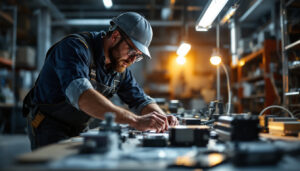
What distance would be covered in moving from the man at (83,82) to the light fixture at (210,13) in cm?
54

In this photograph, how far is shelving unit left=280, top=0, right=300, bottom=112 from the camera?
2.99 m

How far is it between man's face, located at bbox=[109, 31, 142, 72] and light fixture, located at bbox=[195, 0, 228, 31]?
2.15 feet

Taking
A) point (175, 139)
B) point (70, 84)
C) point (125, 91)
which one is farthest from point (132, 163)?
point (125, 91)

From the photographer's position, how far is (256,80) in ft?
16.9

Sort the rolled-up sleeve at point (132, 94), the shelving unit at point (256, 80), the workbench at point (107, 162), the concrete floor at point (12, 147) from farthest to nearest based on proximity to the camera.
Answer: the shelving unit at point (256, 80) < the concrete floor at point (12, 147) < the rolled-up sleeve at point (132, 94) < the workbench at point (107, 162)

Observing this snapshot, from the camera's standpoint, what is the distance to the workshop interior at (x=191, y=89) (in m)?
0.79

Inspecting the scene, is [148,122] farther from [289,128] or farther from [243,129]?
[289,128]

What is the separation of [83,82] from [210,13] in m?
1.26

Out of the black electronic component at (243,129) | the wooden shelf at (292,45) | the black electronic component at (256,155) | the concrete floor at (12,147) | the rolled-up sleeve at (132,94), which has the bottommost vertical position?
the concrete floor at (12,147)

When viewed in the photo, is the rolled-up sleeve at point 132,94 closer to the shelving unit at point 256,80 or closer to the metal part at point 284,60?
the metal part at point 284,60

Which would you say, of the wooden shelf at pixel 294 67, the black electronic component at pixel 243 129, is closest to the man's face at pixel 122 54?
the black electronic component at pixel 243 129

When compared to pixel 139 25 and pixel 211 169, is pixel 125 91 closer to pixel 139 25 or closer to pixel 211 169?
pixel 139 25

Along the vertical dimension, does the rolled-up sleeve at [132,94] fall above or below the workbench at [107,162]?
above

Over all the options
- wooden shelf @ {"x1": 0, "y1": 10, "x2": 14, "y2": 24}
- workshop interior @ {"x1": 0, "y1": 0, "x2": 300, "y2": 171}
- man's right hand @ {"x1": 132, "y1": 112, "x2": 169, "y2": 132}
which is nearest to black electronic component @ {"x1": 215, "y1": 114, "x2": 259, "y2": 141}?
workshop interior @ {"x1": 0, "y1": 0, "x2": 300, "y2": 171}
